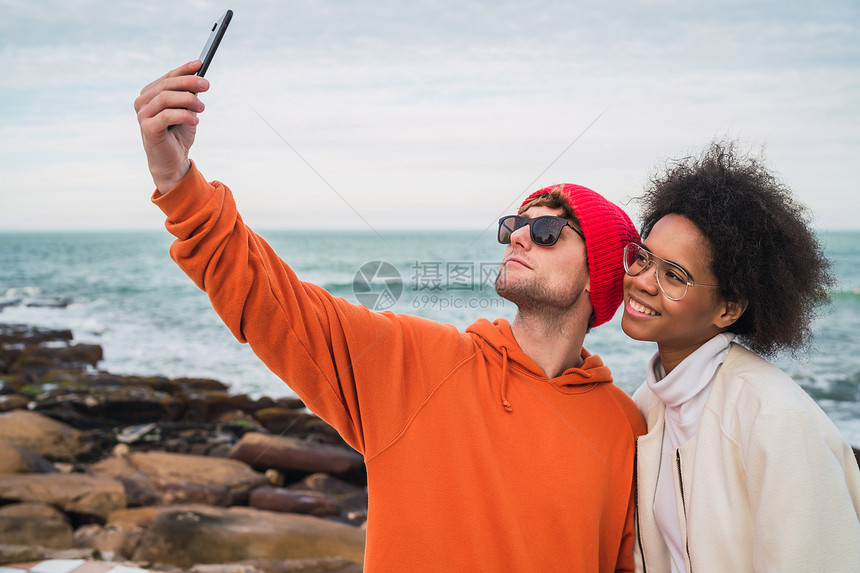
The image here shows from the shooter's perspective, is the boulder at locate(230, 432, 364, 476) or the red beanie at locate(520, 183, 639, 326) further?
the boulder at locate(230, 432, 364, 476)

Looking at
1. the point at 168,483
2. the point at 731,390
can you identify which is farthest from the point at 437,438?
the point at 168,483

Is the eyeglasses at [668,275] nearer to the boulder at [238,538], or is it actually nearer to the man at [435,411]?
the man at [435,411]

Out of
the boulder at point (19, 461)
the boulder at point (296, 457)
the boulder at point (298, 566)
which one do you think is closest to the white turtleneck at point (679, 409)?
the boulder at point (298, 566)

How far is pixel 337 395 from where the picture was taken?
2326 mm

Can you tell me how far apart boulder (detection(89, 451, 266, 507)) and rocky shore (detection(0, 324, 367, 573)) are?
14mm

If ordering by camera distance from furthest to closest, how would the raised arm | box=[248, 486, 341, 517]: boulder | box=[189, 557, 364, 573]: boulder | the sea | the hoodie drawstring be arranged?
box=[248, 486, 341, 517]: boulder → the sea → box=[189, 557, 364, 573]: boulder → the hoodie drawstring → the raised arm

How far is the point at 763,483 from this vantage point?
6.52ft

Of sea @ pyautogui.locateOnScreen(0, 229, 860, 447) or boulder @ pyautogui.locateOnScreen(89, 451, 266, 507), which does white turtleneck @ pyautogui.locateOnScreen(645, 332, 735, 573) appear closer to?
sea @ pyautogui.locateOnScreen(0, 229, 860, 447)

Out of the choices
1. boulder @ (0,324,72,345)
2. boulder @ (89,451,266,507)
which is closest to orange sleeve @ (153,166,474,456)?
boulder @ (89,451,266,507)

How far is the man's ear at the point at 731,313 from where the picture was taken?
8.09ft

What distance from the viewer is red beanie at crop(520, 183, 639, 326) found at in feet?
9.14

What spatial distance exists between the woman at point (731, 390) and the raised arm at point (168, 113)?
1.75 meters

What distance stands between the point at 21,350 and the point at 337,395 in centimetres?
1412

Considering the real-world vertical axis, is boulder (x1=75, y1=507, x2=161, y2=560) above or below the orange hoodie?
below
